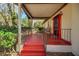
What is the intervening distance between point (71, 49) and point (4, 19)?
6.95 meters

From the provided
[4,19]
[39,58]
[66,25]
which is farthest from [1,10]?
[39,58]

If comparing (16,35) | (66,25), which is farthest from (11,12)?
(16,35)

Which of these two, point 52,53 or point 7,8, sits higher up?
point 7,8

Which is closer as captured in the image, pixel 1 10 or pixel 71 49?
pixel 71 49

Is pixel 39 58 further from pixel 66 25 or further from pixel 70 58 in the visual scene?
pixel 66 25

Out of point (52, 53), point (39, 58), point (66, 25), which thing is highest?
point (66, 25)

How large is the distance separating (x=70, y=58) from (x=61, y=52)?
16.1 ft

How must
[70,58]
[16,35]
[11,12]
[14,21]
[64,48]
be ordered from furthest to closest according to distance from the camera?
A: [11,12]
[14,21]
[64,48]
[16,35]
[70,58]

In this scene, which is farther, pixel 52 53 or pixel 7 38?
pixel 52 53

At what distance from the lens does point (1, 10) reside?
54.9 feet

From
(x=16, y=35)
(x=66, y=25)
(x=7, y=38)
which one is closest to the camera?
(x=7, y=38)

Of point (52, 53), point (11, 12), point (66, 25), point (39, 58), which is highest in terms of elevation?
point (11, 12)

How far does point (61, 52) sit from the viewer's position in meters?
10.1

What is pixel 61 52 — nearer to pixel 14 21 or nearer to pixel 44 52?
pixel 44 52
